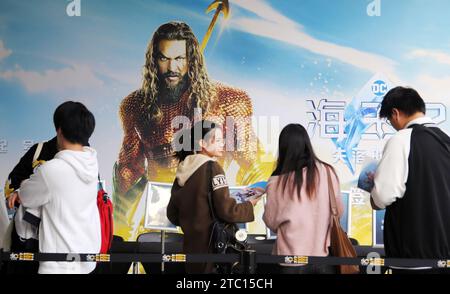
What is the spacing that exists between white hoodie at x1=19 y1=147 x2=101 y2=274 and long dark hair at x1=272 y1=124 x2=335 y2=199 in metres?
1.00

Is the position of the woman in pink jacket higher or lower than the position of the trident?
lower

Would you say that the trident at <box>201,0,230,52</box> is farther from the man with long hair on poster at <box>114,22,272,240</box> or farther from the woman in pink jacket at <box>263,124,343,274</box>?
the woman in pink jacket at <box>263,124,343,274</box>

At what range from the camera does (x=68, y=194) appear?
9.53 feet

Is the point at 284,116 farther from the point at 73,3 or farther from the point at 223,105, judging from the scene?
the point at 73,3

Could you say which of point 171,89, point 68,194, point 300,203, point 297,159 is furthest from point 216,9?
point 68,194

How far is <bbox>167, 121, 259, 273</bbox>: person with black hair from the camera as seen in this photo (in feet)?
11.5

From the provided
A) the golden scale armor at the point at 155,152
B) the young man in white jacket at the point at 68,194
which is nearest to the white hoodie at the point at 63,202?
the young man in white jacket at the point at 68,194

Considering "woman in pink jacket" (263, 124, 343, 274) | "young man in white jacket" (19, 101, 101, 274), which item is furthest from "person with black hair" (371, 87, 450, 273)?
"young man in white jacket" (19, 101, 101, 274)

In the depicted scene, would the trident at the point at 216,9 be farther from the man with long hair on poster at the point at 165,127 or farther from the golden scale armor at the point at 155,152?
the golden scale armor at the point at 155,152

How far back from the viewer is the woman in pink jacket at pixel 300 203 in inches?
129

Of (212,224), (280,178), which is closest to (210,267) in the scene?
(212,224)

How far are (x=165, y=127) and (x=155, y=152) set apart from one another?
0.85 ft

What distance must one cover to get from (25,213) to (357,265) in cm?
173

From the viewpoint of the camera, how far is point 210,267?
11.5 ft
